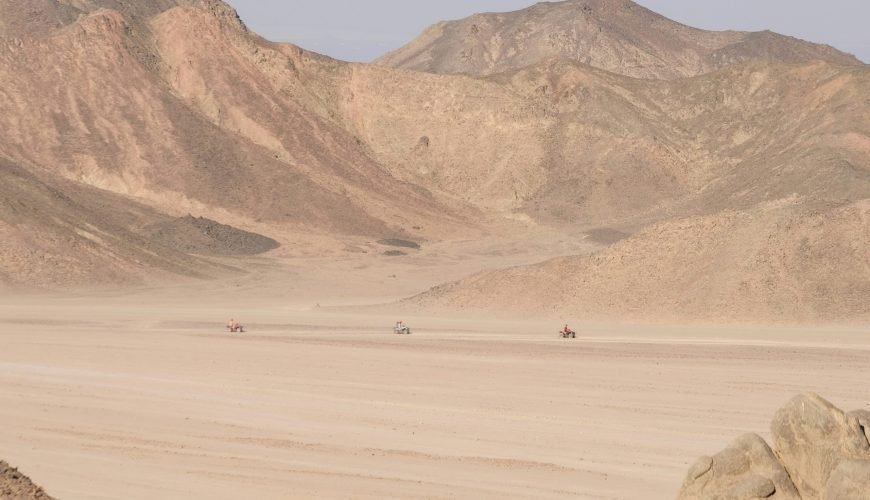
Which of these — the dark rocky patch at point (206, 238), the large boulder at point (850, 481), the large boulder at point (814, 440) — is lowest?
the large boulder at point (850, 481)

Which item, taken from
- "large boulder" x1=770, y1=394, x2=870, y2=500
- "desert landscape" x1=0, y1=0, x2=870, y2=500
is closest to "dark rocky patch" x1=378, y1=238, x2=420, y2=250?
"desert landscape" x1=0, y1=0, x2=870, y2=500

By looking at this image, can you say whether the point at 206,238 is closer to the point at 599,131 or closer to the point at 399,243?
the point at 399,243

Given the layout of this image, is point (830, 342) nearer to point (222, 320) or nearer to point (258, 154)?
point (222, 320)

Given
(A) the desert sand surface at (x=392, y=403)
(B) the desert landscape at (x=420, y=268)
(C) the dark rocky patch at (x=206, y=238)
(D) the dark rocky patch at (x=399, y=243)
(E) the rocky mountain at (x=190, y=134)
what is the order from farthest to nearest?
(E) the rocky mountain at (x=190, y=134) < (D) the dark rocky patch at (x=399, y=243) < (C) the dark rocky patch at (x=206, y=238) < (B) the desert landscape at (x=420, y=268) < (A) the desert sand surface at (x=392, y=403)

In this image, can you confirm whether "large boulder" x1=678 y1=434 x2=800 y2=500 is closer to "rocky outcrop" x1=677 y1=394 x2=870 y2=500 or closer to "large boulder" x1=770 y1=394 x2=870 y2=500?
"rocky outcrop" x1=677 y1=394 x2=870 y2=500

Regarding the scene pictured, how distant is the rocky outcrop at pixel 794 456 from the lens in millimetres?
10648

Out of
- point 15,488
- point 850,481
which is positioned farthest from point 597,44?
point 15,488

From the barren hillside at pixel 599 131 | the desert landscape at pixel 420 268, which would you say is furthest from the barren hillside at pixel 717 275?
the barren hillside at pixel 599 131

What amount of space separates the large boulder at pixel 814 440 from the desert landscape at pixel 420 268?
1.0 inches

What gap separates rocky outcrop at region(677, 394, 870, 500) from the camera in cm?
1065

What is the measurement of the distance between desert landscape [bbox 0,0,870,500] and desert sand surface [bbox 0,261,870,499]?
0.11m

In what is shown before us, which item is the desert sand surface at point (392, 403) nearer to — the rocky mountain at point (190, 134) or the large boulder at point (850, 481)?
the large boulder at point (850, 481)

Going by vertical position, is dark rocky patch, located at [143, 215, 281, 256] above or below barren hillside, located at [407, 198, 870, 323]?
above

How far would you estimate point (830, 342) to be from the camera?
34969mm
